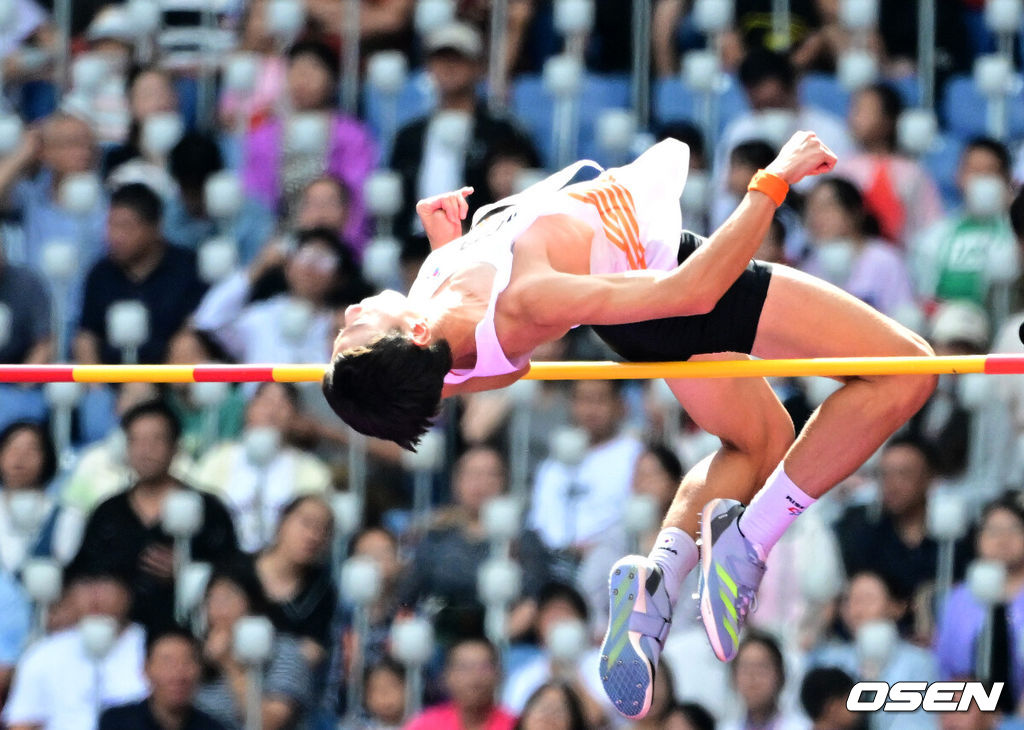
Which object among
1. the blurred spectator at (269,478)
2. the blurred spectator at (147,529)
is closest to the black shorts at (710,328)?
the blurred spectator at (269,478)

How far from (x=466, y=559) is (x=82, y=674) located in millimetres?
1387

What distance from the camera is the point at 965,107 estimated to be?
820 cm

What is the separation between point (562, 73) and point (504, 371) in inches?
121

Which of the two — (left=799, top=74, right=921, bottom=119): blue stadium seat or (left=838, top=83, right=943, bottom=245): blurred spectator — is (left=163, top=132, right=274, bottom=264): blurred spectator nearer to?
(left=799, top=74, right=921, bottom=119): blue stadium seat

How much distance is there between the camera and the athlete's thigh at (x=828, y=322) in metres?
5.61

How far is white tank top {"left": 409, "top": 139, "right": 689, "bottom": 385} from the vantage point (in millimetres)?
5391

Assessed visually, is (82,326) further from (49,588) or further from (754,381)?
(754,381)

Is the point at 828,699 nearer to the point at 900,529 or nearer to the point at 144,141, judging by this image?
the point at 900,529

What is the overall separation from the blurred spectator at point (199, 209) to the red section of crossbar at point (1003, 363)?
3.71 metres

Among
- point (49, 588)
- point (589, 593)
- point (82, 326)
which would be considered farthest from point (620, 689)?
point (82, 326)

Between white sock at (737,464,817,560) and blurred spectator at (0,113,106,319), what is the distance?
3.72 metres

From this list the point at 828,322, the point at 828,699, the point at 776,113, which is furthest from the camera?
the point at 776,113

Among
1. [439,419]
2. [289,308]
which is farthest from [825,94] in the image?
[289,308]

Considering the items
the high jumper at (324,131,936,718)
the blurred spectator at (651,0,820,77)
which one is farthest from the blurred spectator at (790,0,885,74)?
the high jumper at (324,131,936,718)
